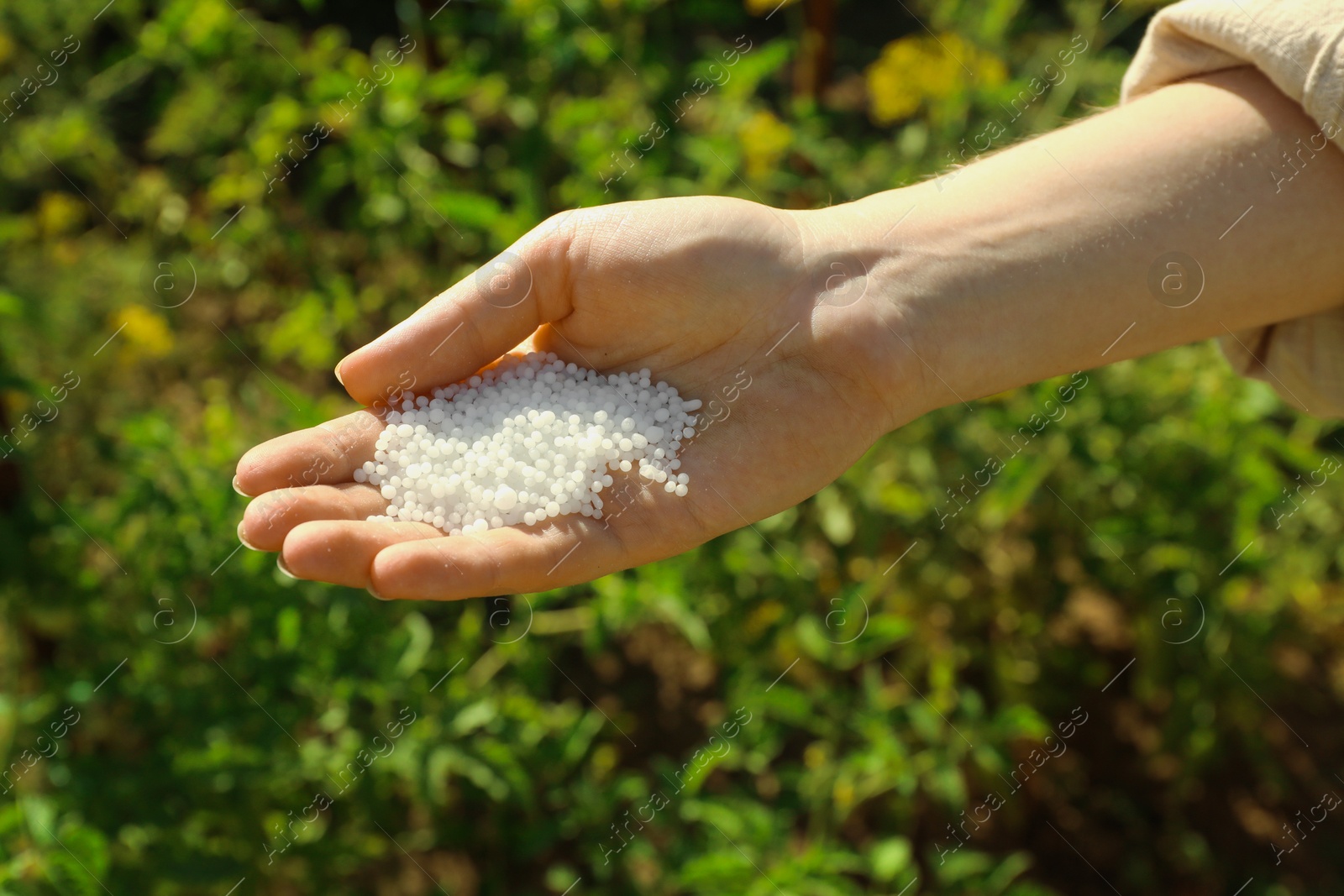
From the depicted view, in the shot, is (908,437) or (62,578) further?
(908,437)

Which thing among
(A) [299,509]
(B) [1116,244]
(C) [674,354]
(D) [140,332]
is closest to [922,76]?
(B) [1116,244]

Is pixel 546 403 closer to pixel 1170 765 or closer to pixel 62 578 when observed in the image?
pixel 62 578

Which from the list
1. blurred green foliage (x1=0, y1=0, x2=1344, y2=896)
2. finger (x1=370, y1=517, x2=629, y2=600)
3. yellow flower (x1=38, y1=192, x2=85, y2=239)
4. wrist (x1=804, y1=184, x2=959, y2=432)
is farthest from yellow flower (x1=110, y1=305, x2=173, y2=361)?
wrist (x1=804, y1=184, x2=959, y2=432)

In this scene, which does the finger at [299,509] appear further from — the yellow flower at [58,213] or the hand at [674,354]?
the yellow flower at [58,213]

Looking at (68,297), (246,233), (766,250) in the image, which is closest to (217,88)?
(246,233)

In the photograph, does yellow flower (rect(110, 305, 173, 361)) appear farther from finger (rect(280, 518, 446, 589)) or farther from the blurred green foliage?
finger (rect(280, 518, 446, 589))

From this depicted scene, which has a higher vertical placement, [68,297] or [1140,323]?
[68,297]

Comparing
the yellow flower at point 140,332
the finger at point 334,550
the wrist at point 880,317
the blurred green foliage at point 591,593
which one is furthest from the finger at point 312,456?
the yellow flower at point 140,332
